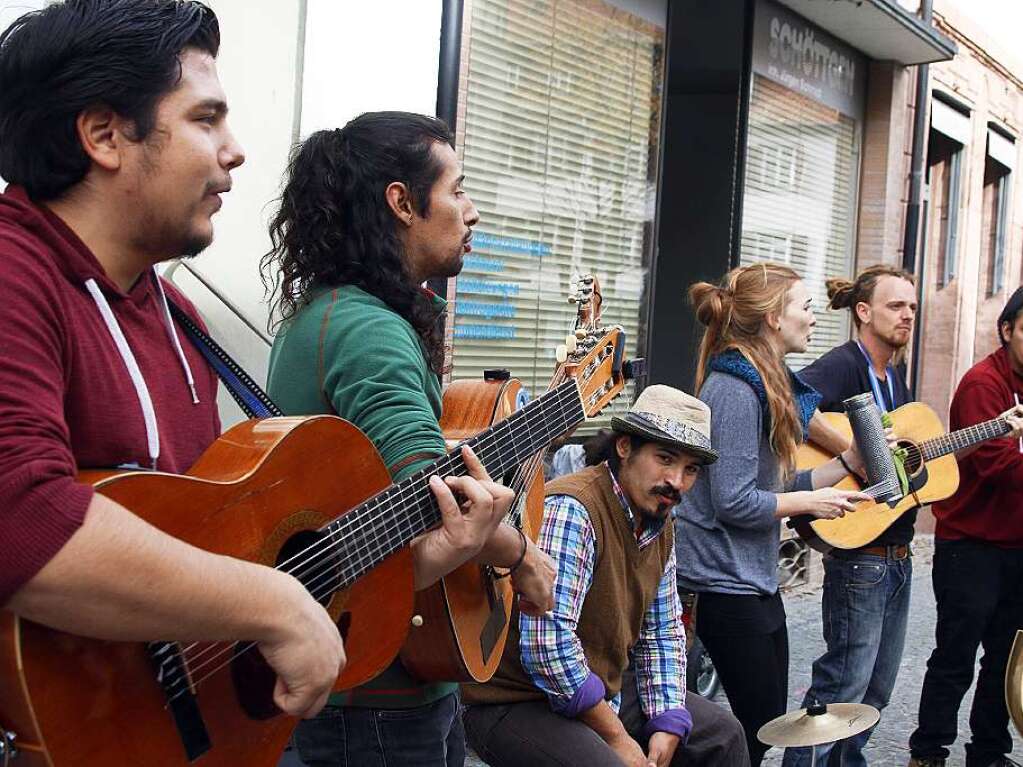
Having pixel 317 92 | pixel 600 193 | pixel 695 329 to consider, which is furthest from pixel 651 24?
pixel 317 92

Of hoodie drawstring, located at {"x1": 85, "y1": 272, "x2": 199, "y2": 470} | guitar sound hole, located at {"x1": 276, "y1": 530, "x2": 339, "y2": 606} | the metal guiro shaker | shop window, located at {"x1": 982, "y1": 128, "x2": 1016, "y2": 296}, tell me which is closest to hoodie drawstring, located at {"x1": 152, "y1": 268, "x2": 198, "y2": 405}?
hoodie drawstring, located at {"x1": 85, "y1": 272, "x2": 199, "y2": 470}

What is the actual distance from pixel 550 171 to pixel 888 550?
9.25 feet

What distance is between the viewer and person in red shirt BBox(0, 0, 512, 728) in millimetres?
1302

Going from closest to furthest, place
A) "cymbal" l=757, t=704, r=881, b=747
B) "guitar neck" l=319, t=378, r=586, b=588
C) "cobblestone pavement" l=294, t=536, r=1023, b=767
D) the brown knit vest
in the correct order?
"guitar neck" l=319, t=378, r=586, b=588 < the brown knit vest < "cymbal" l=757, t=704, r=881, b=747 < "cobblestone pavement" l=294, t=536, r=1023, b=767

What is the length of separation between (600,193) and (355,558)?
5140 millimetres

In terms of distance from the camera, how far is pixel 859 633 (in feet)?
14.2

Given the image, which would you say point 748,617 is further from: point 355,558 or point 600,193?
point 600,193

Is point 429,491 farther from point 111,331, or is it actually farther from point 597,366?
point 597,366

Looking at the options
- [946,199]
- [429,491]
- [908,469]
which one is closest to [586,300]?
[429,491]

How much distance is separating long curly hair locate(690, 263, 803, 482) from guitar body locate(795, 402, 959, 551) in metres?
0.39

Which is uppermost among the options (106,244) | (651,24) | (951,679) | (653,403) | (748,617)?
(651,24)

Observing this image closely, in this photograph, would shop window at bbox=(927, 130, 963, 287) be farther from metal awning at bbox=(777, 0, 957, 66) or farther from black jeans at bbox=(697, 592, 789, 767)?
black jeans at bbox=(697, 592, 789, 767)

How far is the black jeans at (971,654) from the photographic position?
480 centimetres

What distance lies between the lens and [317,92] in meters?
4.30
